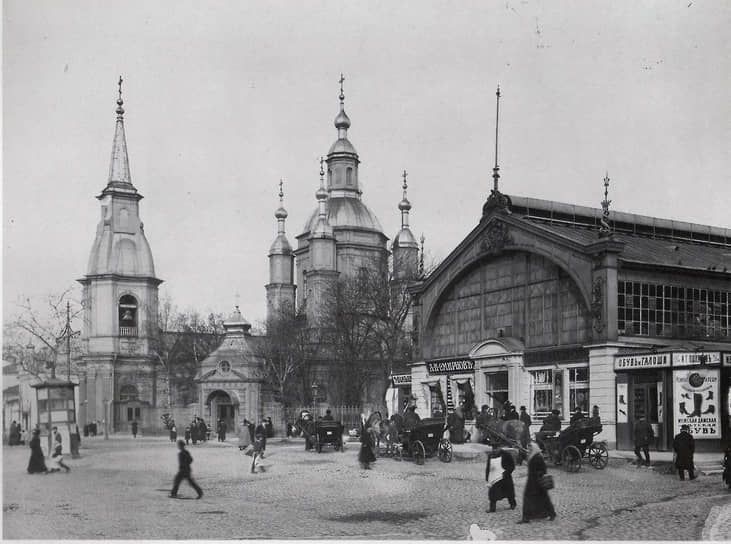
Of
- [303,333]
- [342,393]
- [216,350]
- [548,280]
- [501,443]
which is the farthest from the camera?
[303,333]

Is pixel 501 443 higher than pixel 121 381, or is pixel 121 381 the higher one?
pixel 121 381

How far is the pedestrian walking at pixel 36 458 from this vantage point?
1755 cm

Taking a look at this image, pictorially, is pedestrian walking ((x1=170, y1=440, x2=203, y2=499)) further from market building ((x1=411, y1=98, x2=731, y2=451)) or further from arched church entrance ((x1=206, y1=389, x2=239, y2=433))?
market building ((x1=411, y1=98, x2=731, y2=451))

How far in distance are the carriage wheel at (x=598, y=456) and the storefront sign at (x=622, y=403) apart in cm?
250

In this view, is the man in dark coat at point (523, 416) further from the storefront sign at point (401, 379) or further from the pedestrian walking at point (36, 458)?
the pedestrian walking at point (36, 458)

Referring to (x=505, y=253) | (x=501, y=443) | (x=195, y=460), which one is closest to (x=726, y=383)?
(x=501, y=443)

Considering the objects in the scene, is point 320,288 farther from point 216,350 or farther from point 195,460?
point 195,460

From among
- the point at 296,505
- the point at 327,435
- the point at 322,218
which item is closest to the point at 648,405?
the point at 296,505

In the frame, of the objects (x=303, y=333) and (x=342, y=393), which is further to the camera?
(x=303, y=333)

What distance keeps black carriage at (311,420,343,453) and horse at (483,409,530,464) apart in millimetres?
6246

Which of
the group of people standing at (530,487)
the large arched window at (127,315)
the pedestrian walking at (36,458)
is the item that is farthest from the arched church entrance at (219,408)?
the group of people standing at (530,487)

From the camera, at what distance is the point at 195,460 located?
2078cm

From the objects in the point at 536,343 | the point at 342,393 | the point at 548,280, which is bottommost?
the point at 342,393

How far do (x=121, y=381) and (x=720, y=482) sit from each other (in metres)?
12.1
